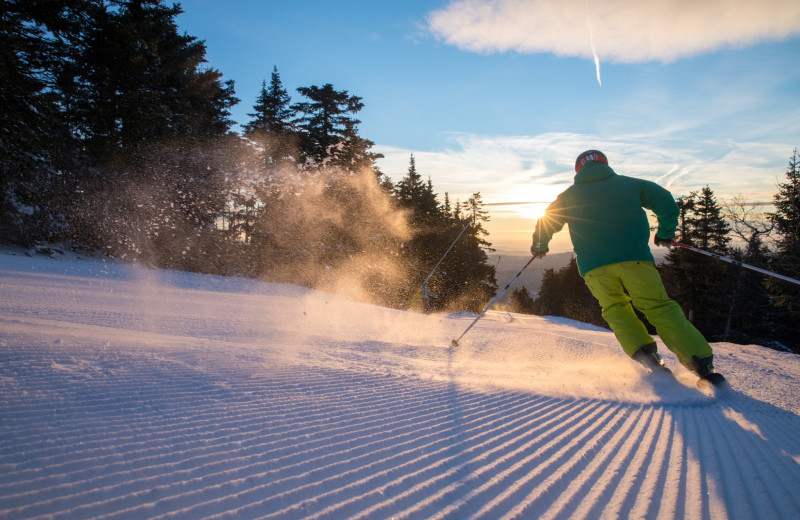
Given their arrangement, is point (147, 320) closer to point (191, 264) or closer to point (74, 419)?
point (74, 419)

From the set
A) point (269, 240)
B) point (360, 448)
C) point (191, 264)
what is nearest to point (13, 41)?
point (360, 448)

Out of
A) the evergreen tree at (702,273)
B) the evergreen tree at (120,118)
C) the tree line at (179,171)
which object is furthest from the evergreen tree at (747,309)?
the evergreen tree at (120,118)

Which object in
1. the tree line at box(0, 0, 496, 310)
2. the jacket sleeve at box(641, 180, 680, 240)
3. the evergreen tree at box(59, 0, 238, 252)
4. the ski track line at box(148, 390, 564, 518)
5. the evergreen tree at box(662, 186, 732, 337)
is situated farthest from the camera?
the evergreen tree at box(662, 186, 732, 337)

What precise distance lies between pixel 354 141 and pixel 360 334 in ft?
73.2

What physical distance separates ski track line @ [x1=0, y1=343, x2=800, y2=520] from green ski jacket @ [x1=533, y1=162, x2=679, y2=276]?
1.35m

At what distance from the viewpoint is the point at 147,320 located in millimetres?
4727

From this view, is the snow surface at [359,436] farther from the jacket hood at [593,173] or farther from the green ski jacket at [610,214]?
the jacket hood at [593,173]

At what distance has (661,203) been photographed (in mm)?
3422

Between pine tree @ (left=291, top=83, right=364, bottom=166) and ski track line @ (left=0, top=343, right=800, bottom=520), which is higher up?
pine tree @ (left=291, top=83, right=364, bottom=166)

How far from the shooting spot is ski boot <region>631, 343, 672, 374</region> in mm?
3041

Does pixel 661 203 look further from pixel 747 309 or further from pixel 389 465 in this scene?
pixel 747 309

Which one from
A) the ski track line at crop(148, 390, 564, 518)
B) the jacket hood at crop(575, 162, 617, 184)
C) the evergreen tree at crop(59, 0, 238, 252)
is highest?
the evergreen tree at crop(59, 0, 238, 252)

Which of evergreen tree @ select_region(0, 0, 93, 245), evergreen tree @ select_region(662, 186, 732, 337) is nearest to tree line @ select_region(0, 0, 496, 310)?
evergreen tree @ select_region(0, 0, 93, 245)

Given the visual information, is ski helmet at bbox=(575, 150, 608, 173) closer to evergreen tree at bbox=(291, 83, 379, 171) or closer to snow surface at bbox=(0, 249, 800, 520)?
snow surface at bbox=(0, 249, 800, 520)
